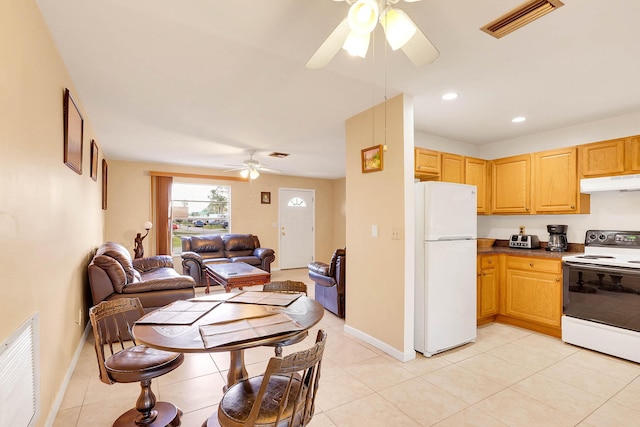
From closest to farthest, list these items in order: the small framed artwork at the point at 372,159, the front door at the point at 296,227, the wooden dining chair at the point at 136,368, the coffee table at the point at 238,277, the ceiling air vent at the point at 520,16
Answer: the ceiling air vent at the point at 520,16
the wooden dining chair at the point at 136,368
the small framed artwork at the point at 372,159
the coffee table at the point at 238,277
the front door at the point at 296,227

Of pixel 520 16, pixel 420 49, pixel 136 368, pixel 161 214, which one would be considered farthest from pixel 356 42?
pixel 161 214

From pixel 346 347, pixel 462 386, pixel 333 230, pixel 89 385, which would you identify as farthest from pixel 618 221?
pixel 333 230

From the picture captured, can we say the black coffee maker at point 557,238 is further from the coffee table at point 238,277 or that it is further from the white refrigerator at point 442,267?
the coffee table at point 238,277

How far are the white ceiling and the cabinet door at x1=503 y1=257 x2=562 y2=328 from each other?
169cm

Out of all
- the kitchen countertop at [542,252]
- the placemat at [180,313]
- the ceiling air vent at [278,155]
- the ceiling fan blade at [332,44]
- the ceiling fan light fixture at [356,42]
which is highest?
the ceiling air vent at [278,155]

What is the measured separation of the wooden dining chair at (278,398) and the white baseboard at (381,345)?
1.59 meters

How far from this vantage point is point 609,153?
10.7 ft

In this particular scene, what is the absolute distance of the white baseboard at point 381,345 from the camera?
2.80 metres

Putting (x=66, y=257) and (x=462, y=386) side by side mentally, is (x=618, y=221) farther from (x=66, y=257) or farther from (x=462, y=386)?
(x=66, y=257)

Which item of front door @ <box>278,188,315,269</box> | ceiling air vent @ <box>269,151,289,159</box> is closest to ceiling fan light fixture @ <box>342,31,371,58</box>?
ceiling air vent @ <box>269,151,289,159</box>

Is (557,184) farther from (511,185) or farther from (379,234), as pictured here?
(379,234)

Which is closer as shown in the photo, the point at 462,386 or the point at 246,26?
the point at 246,26

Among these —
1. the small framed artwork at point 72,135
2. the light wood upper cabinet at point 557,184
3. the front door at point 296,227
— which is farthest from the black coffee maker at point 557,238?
the front door at point 296,227

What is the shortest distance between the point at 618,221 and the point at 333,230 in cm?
611
